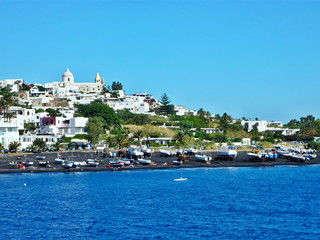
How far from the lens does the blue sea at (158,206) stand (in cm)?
4612

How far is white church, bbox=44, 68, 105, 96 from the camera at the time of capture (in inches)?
7057

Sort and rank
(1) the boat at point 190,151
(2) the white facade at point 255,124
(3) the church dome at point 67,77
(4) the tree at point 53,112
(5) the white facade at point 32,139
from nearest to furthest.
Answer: (5) the white facade at point 32,139 → (1) the boat at point 190,151 → (4) the tree at point 53,112 → (2) the white facade at point 255,124 → (3) the church dome at point 67,77

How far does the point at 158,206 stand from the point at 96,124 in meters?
61.9

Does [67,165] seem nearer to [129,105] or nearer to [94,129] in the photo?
[94,129]

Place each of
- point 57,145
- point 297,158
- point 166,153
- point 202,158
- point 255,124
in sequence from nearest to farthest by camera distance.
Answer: point 202,158 < point 166,153 < point 57,145 < point 297,158 < point 255,124

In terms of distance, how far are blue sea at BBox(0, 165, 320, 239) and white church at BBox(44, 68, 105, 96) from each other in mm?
97524

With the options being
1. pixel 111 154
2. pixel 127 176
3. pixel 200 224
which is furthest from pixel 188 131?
pixel 200 224

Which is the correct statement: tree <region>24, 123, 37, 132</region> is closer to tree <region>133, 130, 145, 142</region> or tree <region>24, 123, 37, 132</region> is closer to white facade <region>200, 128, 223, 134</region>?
tree <region>133, 130, 145, 142</region>

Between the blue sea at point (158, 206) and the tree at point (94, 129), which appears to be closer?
the blue sea at point (158, 206)

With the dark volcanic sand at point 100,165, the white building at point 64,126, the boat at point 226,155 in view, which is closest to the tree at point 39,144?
the dark volcanic sand at point 100,165

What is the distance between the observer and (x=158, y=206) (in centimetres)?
5731

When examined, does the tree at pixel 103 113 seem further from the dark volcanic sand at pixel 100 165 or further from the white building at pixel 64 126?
the dark volcanic sand at pixel 100 165

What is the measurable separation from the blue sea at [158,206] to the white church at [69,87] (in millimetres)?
97524

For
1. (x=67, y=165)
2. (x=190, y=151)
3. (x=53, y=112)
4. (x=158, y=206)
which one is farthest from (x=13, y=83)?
(x=158, y=206)
